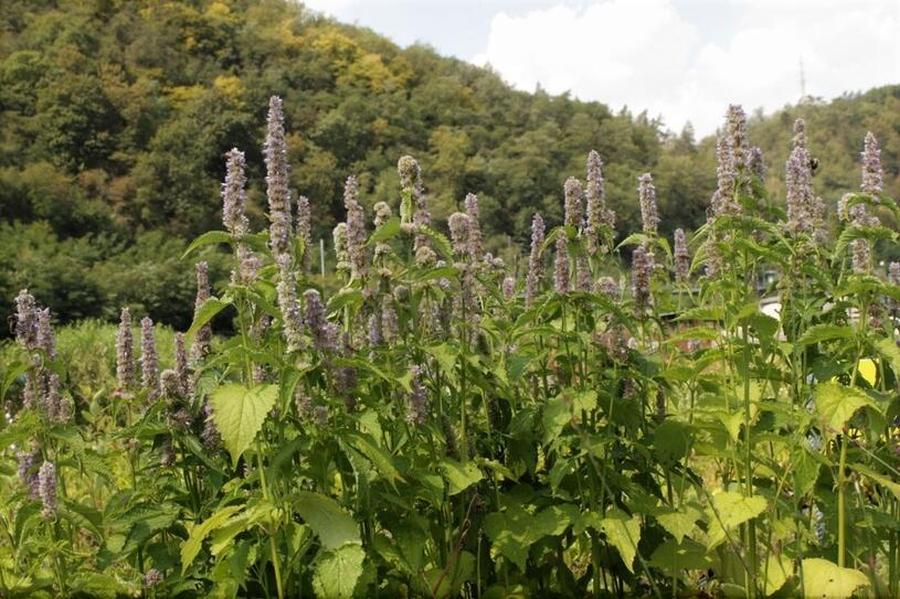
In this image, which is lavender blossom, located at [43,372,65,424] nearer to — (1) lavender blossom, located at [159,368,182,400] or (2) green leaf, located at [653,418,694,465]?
(1) lavender blossom, located at [159,368,182,400]

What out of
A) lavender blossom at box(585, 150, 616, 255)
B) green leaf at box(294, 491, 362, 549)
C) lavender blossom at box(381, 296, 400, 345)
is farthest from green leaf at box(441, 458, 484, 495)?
lavender blossom at box(585, 150, 616, 255)

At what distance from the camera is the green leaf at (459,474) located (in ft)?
10.2

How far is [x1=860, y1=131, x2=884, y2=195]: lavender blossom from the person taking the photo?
11.0 feet

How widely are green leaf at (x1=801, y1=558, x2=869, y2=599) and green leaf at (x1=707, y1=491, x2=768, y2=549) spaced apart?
28 centimetres

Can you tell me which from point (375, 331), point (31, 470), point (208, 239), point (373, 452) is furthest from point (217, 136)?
point (373, 452)

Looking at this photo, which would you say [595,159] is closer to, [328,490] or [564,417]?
[564,417]

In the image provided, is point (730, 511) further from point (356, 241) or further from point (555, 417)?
point (356, 241)

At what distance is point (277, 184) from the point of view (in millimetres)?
3168

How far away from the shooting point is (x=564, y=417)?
3.16 meters

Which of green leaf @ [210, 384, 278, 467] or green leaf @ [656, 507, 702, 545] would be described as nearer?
green leaf @ [210, 384, 278, 467]

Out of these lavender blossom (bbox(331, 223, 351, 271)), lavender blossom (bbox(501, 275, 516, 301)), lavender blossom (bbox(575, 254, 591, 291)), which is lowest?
lavender blossom (bbox(501, 275, 516, 301))

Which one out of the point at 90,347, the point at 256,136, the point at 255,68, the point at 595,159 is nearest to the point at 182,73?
the point at 255,68

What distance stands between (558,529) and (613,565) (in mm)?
553

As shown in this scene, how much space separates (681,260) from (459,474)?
73.5 inches
